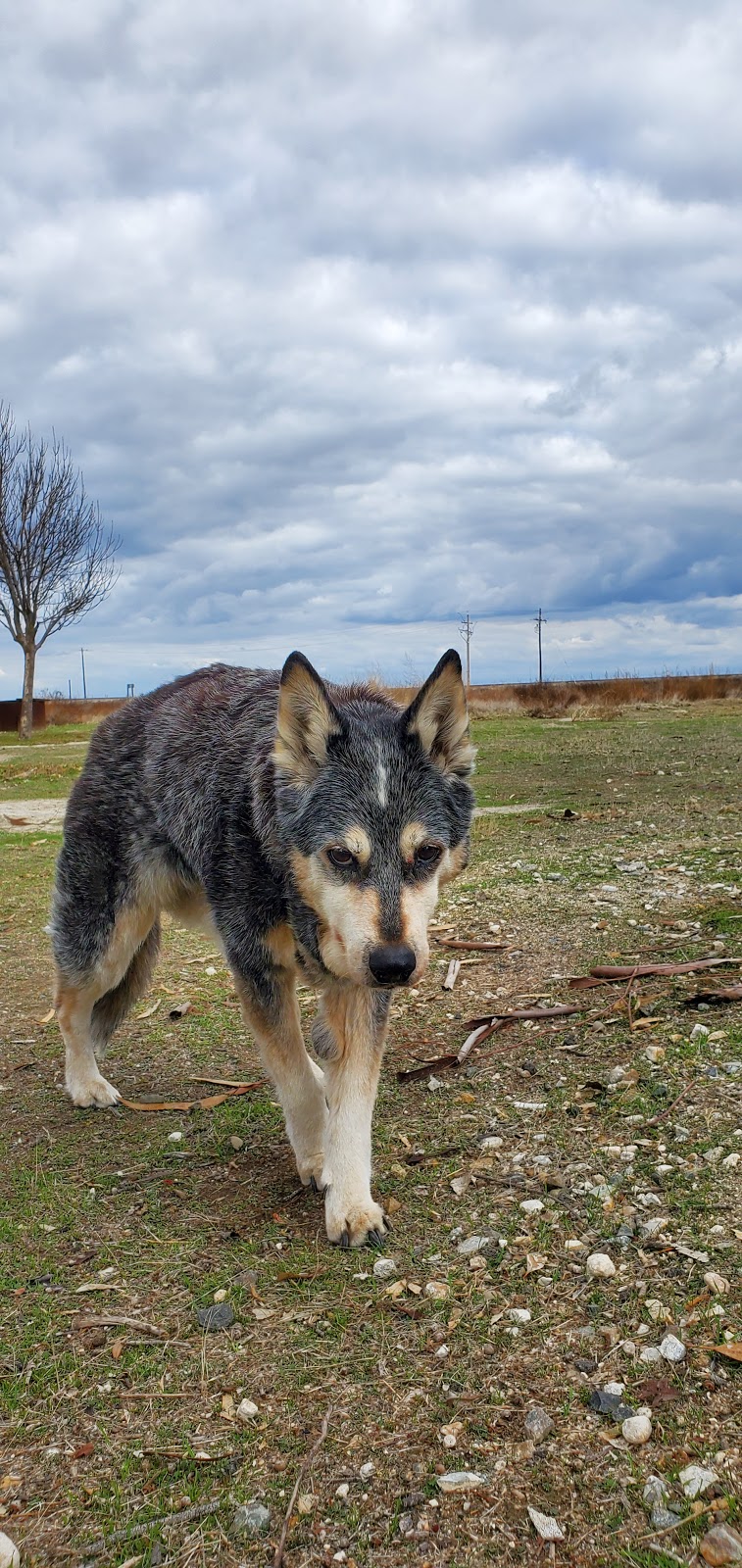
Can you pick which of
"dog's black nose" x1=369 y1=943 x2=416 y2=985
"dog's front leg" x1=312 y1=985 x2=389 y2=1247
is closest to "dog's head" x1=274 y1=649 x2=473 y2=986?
A: "dog's black nose" x1=369 y1=943 x2=416 y2=985

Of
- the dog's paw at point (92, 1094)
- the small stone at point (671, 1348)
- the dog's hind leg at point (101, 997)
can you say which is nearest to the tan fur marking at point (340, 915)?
the small stone at point (671, 1348)

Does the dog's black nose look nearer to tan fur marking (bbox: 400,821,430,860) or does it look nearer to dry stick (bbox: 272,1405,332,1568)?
tan fur marking (bbox: 400,821,430,860)

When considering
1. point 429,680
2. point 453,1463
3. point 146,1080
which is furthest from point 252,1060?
point 453,1463

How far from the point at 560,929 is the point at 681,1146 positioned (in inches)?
136

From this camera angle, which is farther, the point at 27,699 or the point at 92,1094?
the point at 27,699

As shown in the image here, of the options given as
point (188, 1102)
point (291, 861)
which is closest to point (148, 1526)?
point (291, 861)

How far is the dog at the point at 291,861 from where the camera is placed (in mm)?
4055

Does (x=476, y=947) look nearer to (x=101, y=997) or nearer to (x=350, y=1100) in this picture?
(x=101, y=997)

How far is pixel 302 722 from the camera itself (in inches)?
173

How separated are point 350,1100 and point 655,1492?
191cm

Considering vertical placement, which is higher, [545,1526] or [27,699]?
[27,699]

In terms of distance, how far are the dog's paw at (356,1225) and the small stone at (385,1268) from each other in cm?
13

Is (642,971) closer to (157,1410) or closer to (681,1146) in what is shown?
(681,1146)

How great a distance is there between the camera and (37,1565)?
2.78 metres
